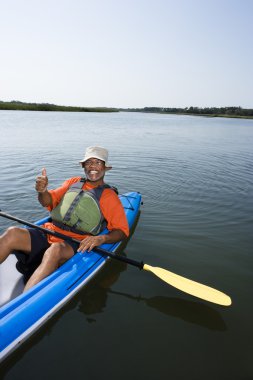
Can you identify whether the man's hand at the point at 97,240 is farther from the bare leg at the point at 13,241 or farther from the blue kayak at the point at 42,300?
the bare leg at the point at 13,241

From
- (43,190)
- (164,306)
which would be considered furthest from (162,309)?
(43,190)

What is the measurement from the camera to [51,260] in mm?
3279

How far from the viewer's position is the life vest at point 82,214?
3.66 meters

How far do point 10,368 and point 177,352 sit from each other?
1.63 m

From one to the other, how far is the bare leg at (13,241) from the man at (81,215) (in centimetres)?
1

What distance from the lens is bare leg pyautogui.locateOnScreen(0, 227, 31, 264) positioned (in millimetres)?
3172

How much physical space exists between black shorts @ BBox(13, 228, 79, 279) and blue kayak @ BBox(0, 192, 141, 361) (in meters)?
0.35

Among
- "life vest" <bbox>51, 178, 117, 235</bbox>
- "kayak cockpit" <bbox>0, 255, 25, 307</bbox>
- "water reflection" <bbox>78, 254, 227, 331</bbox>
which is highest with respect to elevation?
"life vest" <bbox>51, 178, 117, 235</bbox>

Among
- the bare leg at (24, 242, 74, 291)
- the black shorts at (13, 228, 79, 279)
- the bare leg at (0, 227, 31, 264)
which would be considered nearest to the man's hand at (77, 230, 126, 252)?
the bare leg at (24, 242, 74, 291)

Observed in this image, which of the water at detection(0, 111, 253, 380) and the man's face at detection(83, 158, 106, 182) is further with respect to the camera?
the man's face at detection(83, 158, 106, 182)

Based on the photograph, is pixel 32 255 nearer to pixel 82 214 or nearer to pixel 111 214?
pixel 82 214

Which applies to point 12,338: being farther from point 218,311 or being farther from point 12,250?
point 218,311

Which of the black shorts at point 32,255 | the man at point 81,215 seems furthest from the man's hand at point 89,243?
the black shorts at point 32,255

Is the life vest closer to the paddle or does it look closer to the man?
the man
